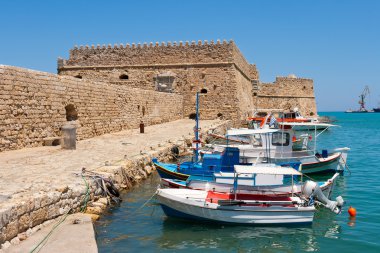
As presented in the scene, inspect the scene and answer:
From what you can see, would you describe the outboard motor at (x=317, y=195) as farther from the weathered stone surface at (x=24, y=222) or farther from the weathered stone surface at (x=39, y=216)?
the weathered stone surface at (x=24, y=222)

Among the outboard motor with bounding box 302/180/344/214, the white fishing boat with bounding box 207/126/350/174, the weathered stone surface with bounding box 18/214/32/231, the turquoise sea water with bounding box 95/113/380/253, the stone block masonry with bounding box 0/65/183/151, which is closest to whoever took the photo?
the weathered stone surface with bounding box 18/214/32/231

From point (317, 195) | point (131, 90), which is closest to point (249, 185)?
point (317, 195)

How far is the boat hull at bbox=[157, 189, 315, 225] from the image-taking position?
A: 736cm

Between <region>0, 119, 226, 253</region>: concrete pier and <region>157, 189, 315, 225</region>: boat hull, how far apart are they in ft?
A: 5.82

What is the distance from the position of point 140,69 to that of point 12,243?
24.2m

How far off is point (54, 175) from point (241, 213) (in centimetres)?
380

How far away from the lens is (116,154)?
11.3 m

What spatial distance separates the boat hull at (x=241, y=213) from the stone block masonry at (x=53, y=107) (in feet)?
18.5

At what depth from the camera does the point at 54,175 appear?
25.0 ft

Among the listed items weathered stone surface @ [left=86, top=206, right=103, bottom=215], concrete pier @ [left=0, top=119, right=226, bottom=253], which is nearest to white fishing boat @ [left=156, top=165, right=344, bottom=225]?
weathered stone surface @ [left=86, top=206, right=103, bottom=215]

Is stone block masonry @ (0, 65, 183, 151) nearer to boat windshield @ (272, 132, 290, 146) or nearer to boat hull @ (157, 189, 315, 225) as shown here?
boat hull @ (157, 189, 315, 225)

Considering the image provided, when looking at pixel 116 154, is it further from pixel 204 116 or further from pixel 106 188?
pixel 204 116

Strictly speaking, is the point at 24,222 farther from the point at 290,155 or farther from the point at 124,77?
the point at 124,77

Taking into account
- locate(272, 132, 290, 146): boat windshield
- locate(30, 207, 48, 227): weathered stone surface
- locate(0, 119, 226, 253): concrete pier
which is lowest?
locate(30, 207, 48, 227): weathered stone surface
